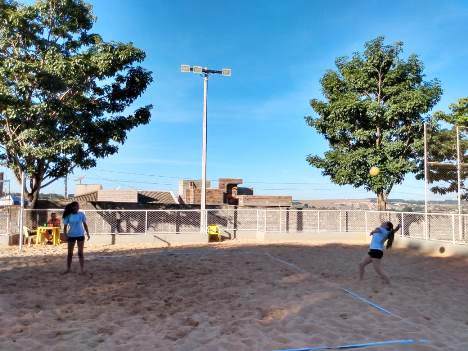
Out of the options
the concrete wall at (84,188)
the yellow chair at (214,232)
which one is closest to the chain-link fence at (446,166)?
the yellow chair at (214,232)

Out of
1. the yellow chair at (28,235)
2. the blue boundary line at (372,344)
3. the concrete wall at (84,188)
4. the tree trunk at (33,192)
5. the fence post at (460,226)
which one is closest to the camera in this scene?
the blue boundary line at (372,344)

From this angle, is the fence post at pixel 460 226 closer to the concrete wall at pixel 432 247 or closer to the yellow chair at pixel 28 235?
the concrete wall at pixel 432 247

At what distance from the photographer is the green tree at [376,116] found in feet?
65.6

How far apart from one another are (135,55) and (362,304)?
1375 cm

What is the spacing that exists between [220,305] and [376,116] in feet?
49.8

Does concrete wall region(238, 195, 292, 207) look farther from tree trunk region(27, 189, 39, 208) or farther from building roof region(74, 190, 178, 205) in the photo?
tree trunk region(27, 189, 39, 208)

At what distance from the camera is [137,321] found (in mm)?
6324

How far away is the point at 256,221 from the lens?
2112cm

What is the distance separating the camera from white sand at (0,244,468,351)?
5559 millimetres

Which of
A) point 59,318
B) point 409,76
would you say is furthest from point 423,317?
point 409,76

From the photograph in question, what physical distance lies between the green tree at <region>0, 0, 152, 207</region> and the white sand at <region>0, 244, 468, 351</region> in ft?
18.8

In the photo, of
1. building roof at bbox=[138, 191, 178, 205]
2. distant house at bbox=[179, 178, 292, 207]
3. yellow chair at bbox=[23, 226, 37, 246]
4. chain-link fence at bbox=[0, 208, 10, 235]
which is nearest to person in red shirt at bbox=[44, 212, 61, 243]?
yellow chair at bbox=[23, 226, 37, 246]

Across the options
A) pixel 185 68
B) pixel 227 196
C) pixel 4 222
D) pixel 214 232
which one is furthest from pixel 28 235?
pixel 227 196

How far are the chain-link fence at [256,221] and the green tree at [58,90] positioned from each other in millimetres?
1956
